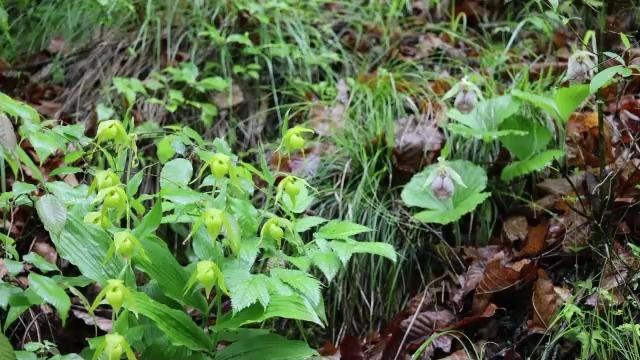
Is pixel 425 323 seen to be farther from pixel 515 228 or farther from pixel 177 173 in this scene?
pixel 177 173

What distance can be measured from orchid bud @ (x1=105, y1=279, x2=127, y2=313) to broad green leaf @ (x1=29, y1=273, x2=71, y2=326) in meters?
0.12

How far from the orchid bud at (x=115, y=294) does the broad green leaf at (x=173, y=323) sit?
4.7 inches

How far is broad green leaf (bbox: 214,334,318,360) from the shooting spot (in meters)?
1.40

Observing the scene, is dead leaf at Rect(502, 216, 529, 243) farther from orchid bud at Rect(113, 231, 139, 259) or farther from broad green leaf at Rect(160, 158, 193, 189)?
orchid bud at Rect(113, 231, 139, 259)

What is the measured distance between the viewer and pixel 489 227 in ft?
6.93

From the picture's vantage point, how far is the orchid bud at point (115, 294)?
1100mm

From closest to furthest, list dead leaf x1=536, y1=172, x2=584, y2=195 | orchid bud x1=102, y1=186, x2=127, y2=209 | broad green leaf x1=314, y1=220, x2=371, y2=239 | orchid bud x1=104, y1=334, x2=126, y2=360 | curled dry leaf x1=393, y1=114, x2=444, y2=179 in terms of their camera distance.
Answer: orchid bud x1=104, y1=334, x2=126, y2=360 → orchid bud x1=102, y1=186, x2=127, y2=209 → broad green leaf x1=314, y1=220, x2=371, y2=239 → dead leaf x1=536, y1=172, x2=584, y2=195 → curled dry leaf x1=393, y1=114, x2=444, y2=179

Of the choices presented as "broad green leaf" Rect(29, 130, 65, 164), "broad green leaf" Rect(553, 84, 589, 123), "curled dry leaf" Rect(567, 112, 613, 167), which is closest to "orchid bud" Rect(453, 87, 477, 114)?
"broad green leaf" Rect(553, 84, 589, 123)

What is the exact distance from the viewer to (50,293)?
3.89 feet

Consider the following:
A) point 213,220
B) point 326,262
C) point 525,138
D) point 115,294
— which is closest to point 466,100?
point 525,138

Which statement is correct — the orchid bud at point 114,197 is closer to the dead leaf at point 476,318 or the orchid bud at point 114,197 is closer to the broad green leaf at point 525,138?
the dead leaf at point 476,318

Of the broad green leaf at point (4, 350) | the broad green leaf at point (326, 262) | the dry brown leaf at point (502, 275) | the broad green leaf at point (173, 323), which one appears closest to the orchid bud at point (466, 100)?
the dry brown leaf at point (502, 275)

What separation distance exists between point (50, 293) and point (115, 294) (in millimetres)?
161

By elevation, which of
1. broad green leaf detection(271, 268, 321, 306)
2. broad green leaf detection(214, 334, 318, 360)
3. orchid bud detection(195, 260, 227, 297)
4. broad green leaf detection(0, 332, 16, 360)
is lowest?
broad green leaf detection(214, 334, 318, 360)
